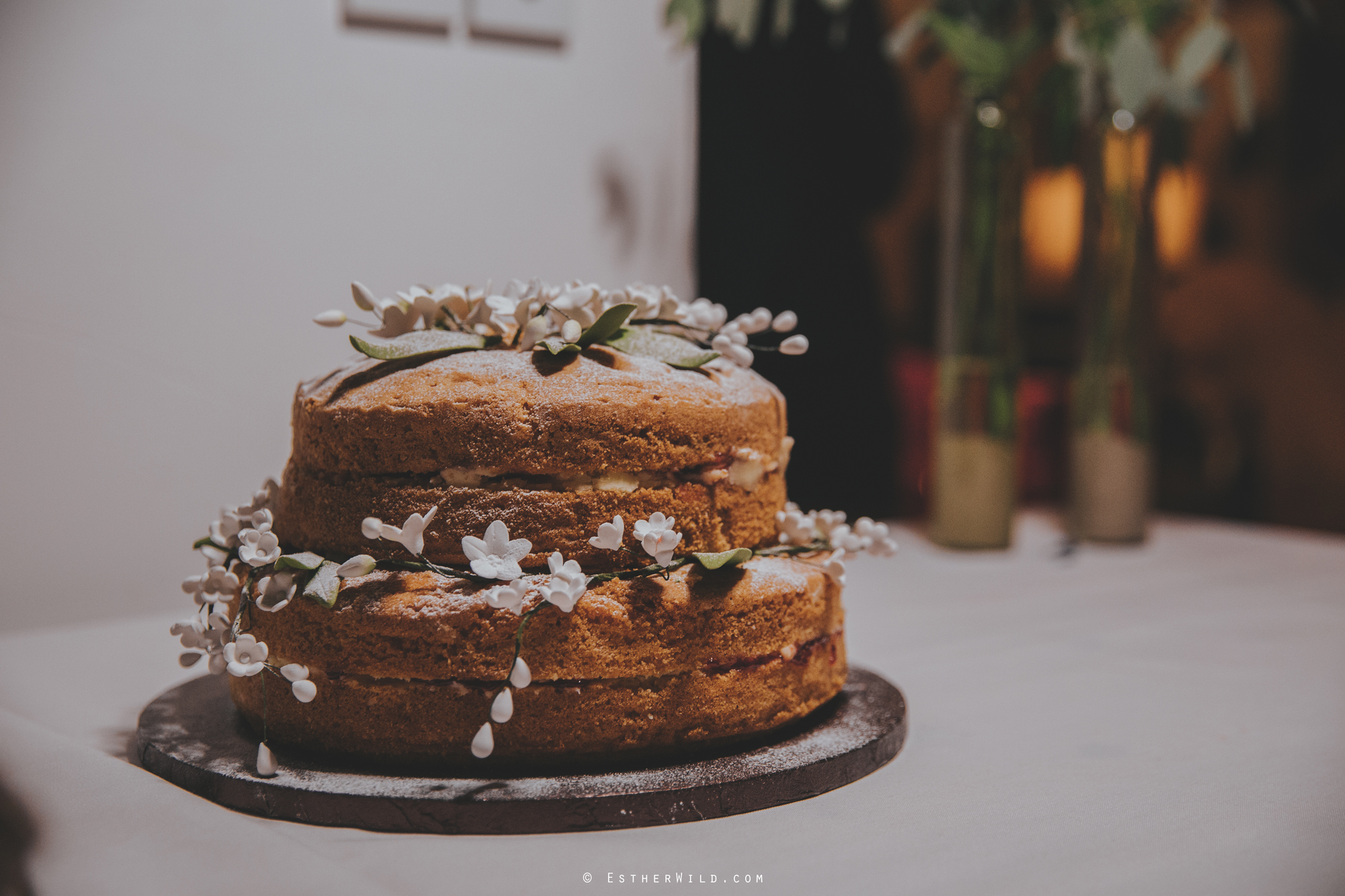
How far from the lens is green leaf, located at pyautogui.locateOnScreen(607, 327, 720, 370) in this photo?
84 cm

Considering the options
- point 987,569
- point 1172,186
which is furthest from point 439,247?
point 1172,186

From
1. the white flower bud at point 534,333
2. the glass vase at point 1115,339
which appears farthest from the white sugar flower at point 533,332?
the glass vase at point 1115,339

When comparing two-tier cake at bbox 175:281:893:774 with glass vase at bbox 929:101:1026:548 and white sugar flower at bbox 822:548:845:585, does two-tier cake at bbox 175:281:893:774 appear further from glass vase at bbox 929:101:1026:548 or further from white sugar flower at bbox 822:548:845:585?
glass vase at bbox 929:101:1026:548

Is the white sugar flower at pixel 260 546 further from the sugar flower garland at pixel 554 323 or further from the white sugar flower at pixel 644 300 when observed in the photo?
the white sugar flower at pixel 644 300

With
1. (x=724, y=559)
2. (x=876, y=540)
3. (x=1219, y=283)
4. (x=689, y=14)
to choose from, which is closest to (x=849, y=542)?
(x=876, y=540)

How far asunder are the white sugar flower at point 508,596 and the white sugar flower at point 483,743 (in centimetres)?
8

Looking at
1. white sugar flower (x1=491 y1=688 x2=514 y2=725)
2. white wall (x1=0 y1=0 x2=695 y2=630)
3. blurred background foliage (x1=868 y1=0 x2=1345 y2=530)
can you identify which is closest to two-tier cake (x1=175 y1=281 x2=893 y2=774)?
white sugar flower (x1=491 y1=688 x2=514 y2=725)

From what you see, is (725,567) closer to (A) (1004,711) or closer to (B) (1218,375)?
(A) (1004,711)

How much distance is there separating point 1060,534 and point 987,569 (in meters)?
0.39

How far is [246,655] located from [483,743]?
0.19m

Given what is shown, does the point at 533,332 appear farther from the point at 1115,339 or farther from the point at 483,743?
the point at 1115,339

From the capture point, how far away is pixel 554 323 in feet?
2.78

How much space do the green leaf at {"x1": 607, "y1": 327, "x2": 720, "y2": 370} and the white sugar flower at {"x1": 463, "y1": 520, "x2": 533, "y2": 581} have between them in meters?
0.19

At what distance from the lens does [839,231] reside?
2152 mm
